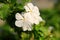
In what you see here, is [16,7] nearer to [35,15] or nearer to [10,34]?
[35,15]

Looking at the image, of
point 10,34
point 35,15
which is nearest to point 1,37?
point 10,34

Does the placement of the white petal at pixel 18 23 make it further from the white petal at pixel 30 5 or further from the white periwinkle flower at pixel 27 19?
the white petal at pixel 30 5

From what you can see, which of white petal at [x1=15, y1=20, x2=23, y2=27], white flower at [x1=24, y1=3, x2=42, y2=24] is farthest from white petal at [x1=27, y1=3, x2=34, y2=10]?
white petal at [x1=15, y1=20, x2=23, y2=27]

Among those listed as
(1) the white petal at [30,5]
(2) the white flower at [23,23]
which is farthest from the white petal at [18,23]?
(1) the white petal at [30,5]

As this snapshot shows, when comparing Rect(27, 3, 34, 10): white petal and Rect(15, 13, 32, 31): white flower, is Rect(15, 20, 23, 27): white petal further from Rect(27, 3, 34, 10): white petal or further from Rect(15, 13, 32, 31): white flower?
Rect(27, 3, 34, 10): white petal

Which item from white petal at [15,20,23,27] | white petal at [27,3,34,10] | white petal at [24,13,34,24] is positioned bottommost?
white petal at [15,20,23,27]

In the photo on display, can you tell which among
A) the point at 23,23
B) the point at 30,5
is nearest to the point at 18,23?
the point at 23,23

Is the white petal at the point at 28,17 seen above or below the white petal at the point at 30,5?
below

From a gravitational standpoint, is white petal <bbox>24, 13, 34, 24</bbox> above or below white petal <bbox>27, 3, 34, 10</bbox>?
below

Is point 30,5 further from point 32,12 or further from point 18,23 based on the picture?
point 18,23

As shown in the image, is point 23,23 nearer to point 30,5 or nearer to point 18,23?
point 18,23

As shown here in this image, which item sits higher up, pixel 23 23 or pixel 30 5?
pixel 30 5
